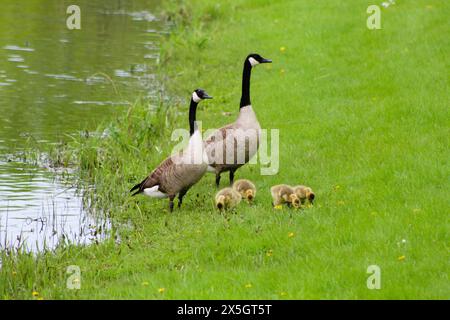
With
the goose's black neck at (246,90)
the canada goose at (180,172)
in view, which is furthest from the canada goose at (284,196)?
the goose's black neck at (246,90)

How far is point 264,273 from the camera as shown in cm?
934

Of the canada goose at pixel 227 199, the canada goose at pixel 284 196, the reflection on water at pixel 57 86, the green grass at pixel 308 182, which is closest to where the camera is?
the green grass at pixel 308 182

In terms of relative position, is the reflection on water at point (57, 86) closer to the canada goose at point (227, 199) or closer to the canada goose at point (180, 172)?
the canada goose at point (180, 172)

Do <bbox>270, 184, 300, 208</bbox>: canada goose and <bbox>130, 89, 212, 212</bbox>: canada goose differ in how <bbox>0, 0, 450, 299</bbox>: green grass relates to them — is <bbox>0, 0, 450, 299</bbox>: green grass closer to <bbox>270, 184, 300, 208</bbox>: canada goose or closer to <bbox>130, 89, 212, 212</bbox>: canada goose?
<bbox>270, 184, 300, 208</bbox>: canada goose

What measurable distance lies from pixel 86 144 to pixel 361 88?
586 cm

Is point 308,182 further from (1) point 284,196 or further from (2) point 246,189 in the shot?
(1) point 284,196

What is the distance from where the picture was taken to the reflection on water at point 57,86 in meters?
12.6

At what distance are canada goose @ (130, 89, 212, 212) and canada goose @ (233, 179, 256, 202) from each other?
2.09 ft

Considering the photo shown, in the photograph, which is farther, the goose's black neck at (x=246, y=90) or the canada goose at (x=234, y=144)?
the goose's black neck at (x=246, y=90)

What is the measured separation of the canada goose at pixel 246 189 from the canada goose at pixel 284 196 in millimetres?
482

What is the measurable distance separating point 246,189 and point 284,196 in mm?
901

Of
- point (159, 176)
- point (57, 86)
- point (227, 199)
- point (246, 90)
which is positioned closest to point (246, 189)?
point (227, 199)

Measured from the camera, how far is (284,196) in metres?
11.5

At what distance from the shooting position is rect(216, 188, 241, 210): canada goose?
1173cm
